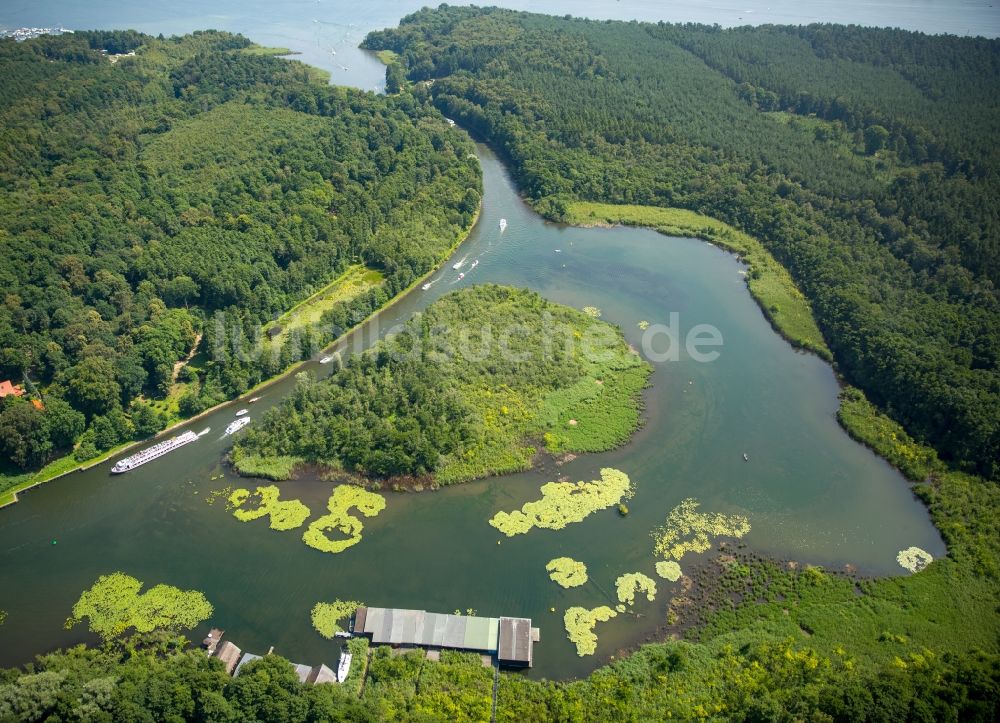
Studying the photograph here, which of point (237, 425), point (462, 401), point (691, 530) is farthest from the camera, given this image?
point (462, 401)

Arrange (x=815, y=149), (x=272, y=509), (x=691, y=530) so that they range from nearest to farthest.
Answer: (x=691, y=530) < (x=272, y=509) < (x=815, y=149)

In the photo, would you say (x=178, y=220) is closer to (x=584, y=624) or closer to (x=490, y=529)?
(x=490, y=529)

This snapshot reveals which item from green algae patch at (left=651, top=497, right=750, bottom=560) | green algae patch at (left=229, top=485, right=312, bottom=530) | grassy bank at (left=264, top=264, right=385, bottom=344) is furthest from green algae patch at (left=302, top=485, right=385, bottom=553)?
grassy bank at (left=264, top=264, right=385, bottom=344)

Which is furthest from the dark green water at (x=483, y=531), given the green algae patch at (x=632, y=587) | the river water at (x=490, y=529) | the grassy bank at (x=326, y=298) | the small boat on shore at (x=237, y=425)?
the grassy bank at (x=326, y=298)

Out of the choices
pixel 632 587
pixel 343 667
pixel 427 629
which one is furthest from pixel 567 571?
pixel 343 667

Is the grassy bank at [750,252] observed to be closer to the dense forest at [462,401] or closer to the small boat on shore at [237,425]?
the dense forest at [462,401]

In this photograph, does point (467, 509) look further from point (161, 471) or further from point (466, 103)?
point (466, 103)

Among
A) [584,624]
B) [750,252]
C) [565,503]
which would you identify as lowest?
[584,624]

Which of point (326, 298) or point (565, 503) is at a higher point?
point (326, 298)
